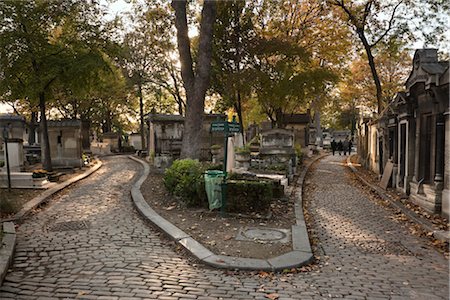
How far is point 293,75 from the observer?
20.7m

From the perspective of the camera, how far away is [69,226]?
7.21m

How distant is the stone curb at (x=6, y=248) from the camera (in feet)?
15.2

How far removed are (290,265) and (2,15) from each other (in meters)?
12.9

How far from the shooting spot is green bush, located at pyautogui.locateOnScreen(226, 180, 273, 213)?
8.30 metres

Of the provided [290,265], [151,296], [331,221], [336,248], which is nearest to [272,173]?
[331,221]

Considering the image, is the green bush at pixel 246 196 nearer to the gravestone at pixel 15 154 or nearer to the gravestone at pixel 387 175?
the gravestone at pixel 387 175

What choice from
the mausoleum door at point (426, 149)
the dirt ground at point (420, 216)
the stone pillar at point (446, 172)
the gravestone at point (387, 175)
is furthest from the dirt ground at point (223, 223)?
the gravestone at point (387, 175)

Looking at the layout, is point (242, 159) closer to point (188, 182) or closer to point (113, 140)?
point (188, 182)

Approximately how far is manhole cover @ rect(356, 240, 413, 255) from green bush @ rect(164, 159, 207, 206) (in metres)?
3.98

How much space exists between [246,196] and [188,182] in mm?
1646

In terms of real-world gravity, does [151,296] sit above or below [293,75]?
below

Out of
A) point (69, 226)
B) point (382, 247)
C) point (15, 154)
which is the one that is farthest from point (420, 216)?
point (15, 154)

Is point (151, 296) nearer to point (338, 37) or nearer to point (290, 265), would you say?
point (290, 265)

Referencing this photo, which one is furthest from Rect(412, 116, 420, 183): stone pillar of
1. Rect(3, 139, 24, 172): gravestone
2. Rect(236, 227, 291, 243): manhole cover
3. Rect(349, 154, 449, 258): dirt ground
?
Rect(3, 139, 24, 172): gravestone
